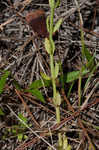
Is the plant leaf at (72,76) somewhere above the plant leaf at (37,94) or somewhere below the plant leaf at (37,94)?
above

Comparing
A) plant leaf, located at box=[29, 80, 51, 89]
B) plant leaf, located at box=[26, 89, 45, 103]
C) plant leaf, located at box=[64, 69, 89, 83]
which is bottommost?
plant leaf, located at box=[26, 89, 45, 103]

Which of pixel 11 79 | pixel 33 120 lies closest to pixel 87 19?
pixel 11 79

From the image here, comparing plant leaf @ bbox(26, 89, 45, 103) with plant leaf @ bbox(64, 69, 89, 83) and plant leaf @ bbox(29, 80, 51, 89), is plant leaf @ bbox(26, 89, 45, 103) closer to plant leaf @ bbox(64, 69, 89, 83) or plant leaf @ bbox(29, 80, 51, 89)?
plant leaf @ bbox(29, 80, 51, 89)

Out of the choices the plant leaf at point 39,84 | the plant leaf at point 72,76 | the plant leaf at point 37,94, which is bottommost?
the plant leaf at point 37,94

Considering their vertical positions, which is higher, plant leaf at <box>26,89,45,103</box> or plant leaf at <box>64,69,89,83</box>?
plant leaf at <box>64,69,89,83</box>

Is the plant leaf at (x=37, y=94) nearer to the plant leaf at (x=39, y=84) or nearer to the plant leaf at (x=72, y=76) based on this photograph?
the plant leaf at (x=39, y=84)

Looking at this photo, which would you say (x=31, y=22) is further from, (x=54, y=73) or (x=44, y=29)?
(x=54, y=73)

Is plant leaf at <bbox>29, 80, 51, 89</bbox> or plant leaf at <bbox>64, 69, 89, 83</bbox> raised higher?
plant leaf at <bbox>64, 69, 89, 83</bbox>

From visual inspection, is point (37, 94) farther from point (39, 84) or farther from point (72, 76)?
point (72, 76)

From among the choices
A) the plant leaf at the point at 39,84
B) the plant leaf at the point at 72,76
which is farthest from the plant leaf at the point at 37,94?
the plant leaf at the point at 72,76

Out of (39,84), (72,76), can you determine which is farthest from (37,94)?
(72,76)

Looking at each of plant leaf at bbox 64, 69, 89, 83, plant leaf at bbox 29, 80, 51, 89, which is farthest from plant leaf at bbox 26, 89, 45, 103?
plant leaf at bbox 64, 69, 89, 83
